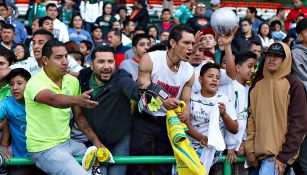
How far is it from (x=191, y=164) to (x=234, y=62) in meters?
1.60

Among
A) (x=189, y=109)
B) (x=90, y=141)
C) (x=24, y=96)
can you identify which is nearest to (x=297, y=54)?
(x=189, y=109)

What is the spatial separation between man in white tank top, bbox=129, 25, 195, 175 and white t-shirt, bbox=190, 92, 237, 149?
0.14 m

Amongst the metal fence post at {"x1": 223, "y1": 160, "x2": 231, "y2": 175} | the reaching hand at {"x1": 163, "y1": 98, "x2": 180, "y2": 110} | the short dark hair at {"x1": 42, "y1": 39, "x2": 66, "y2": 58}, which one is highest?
the short dark hair at {"x1": 42, "y1": 39, "x2": 66, "y2": 58}

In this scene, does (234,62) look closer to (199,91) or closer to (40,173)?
(199,91)

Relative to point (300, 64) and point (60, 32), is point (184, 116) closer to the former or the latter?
point (300, 64)

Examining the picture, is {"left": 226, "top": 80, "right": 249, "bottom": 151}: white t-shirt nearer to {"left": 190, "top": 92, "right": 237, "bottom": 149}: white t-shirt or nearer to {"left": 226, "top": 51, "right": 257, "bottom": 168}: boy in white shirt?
{"left": 226, "top": 51, "right": 257, "bottom": 168}: boy in white shirt

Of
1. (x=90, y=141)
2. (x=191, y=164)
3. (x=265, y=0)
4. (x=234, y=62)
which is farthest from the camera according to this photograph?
(x=265, y=0)

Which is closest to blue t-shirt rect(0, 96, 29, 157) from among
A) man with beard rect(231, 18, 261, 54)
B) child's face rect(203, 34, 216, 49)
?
child's face rect(203, 34, 216, 49)

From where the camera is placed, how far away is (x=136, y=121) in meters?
6.31

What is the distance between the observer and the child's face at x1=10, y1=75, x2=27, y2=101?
20.0 feet

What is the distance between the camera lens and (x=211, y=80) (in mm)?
6418

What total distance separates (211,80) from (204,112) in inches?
14.1

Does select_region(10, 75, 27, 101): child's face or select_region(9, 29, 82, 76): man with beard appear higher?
select_region(9, 29, 82, 76): man with beard

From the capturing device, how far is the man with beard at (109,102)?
6.01m
